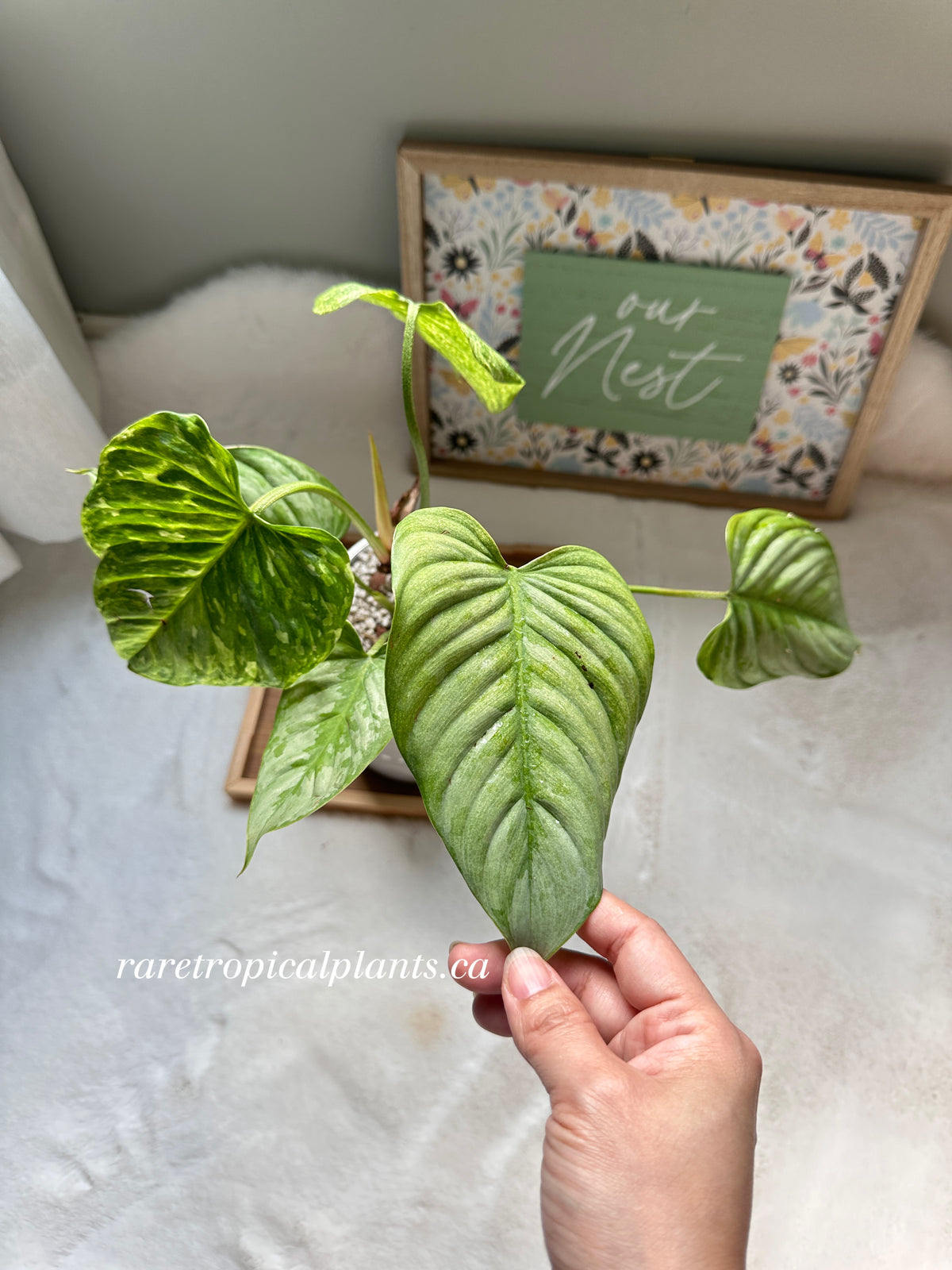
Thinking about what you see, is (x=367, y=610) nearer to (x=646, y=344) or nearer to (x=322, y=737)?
(x=322, y=737)

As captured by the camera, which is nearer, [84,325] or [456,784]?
[456,784]

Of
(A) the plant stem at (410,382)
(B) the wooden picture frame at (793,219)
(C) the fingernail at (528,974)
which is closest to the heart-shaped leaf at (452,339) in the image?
(A) the plant stem at (410,382)

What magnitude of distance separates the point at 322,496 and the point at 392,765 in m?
0.27

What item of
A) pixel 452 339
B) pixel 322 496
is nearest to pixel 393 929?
pixel 322 496

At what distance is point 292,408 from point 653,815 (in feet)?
2.12

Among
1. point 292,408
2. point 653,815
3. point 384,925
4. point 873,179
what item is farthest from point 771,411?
point 384,925

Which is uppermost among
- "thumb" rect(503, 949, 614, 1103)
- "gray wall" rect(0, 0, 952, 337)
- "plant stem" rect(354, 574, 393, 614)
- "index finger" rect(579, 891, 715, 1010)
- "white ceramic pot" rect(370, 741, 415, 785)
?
"gray wall" rect(0, 0, 952, 337)

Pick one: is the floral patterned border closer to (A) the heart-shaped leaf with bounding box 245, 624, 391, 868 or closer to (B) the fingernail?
(A) the heart-shaped leaf with bounding box 245, 624, 391, 868

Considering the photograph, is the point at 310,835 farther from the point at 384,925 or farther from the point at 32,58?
the point at 32,58

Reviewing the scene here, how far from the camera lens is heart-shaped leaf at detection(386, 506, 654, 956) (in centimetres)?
43

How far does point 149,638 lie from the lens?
50 cm

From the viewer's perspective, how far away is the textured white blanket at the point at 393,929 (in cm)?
70

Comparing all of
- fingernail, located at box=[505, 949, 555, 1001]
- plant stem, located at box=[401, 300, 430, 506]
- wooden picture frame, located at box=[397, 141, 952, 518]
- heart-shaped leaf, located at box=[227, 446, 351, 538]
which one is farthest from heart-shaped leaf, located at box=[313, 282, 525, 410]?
fingernail, located at box=[505, 949, 555, 1001]

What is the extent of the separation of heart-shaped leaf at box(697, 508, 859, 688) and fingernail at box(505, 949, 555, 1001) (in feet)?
0.84
